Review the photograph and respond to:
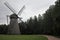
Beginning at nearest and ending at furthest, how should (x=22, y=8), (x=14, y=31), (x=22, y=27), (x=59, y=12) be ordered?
1. (x=59, y=12)
2. (x=14, y=31)
3. (x=22, y=8)
4. (x=22, y=27)

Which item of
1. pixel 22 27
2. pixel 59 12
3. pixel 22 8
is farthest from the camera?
pixel 22 27

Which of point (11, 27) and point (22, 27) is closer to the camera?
point (11, 27)

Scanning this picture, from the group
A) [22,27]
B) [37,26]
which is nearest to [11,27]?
[22,27]

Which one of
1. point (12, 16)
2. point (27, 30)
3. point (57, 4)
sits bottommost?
point (27, 30)

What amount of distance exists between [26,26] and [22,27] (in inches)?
99.2

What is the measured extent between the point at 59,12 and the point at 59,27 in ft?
15.2

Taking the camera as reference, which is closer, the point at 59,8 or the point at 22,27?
the point at 59,8

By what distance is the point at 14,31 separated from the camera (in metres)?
51.8

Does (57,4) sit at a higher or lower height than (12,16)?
higher

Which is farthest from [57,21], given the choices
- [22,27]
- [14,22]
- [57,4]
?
[22,27]

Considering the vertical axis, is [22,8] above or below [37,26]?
above

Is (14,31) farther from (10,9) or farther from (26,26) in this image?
(26,26)

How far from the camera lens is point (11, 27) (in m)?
52.3

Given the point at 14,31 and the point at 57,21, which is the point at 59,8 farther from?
the point at 14,31
